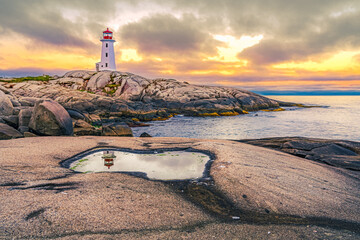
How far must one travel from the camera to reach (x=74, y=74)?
196 feet

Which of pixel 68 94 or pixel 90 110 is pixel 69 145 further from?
pixel 68 94

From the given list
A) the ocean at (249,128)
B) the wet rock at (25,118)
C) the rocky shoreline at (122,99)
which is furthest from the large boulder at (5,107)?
the ocean at (249,128)

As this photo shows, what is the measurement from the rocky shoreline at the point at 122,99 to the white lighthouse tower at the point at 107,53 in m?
5.70

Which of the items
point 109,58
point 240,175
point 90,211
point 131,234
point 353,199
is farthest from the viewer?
Answer: point 109,58

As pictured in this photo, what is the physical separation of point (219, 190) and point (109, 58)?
67.2 meters

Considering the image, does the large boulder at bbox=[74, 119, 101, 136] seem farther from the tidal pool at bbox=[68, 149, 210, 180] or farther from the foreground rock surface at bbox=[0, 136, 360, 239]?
the foreground rock surface at bbox=[0, 136, 360, 239]

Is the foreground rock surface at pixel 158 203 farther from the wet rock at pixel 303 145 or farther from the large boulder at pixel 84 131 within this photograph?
the large boulder at pixel 84 131

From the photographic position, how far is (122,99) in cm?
4041

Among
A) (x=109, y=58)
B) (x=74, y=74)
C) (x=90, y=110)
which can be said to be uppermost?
(x=109, y=58)

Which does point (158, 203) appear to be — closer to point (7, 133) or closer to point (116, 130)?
point (7, 133)

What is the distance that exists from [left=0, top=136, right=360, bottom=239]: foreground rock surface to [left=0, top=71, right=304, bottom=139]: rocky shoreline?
978 cm

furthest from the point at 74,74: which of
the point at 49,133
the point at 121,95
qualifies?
the point at 49,133

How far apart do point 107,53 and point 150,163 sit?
64452 mm

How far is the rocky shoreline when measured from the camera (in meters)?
24.4
